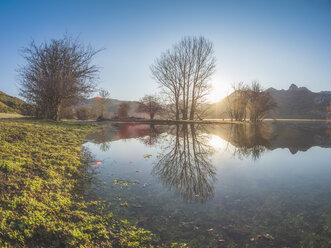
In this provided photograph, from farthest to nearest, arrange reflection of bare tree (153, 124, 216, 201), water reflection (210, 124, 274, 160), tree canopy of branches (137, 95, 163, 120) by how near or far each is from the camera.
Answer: tree canopy of branches (137, 95, 163, 120) < water reflection (210, 124, 274, 160) < reflection of bare tree (153, 124, 216, 201)

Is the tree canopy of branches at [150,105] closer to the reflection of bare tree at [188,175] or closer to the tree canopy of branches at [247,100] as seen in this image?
the tree canopy of branches at [247,100]

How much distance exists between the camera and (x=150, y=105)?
3341 cm

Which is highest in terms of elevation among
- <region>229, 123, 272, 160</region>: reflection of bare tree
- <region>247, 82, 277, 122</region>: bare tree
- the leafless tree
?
<region>247, 82, 277, 122</region>: bare tree

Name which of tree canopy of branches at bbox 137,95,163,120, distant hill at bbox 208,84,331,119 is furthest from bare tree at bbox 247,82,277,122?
distant hill at bbox 208,84,331,119

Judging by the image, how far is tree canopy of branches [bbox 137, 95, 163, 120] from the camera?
33.1 metres

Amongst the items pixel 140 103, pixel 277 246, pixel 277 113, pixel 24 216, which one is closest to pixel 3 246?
pixel 24 216

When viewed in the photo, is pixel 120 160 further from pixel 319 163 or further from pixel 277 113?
pixel 277 113

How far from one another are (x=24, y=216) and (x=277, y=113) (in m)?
149

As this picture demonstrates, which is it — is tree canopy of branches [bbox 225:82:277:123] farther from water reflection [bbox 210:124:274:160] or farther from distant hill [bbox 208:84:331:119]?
distant hill [bbox 208:84:331:119]

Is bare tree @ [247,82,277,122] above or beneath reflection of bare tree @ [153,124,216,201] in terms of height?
above

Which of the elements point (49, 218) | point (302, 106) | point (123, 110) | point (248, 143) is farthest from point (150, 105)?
point (302, 106)

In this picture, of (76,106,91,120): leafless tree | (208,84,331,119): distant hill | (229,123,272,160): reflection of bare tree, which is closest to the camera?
(229,123,272,160): reflection of bare tree

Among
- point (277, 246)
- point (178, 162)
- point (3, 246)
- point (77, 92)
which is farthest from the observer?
point (77, 92)

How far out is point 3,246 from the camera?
1933mm
